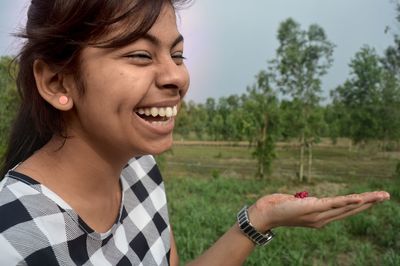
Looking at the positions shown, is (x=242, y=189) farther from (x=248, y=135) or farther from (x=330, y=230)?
(x=330, y=230)

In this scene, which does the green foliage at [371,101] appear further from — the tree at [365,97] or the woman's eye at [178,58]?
the woman's eye at [178,58]

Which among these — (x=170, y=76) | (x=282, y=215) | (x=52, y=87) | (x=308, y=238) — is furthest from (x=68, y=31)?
(x=308, y=238)

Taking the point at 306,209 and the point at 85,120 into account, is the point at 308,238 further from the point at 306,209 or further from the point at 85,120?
the point at 85,120

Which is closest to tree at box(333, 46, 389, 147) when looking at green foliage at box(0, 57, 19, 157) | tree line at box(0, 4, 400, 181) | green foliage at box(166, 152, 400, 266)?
Result: tree line at box(0, 4, 400, 181)

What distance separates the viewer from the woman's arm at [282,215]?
1217mm

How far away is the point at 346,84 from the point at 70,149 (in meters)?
11.9

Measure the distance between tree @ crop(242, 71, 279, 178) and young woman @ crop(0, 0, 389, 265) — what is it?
8555 millimetres

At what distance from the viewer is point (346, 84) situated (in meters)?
12.0

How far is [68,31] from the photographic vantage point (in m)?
0.98

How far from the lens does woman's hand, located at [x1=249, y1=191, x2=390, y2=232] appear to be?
3.87ft

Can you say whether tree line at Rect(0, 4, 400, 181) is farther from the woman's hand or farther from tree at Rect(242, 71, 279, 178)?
the woman's hand

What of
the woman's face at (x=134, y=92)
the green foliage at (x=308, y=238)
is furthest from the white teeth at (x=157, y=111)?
the green foliage at (x=308, y=238)

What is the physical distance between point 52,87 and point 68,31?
0.15 meters

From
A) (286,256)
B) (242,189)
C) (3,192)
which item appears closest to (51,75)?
(3,192)
